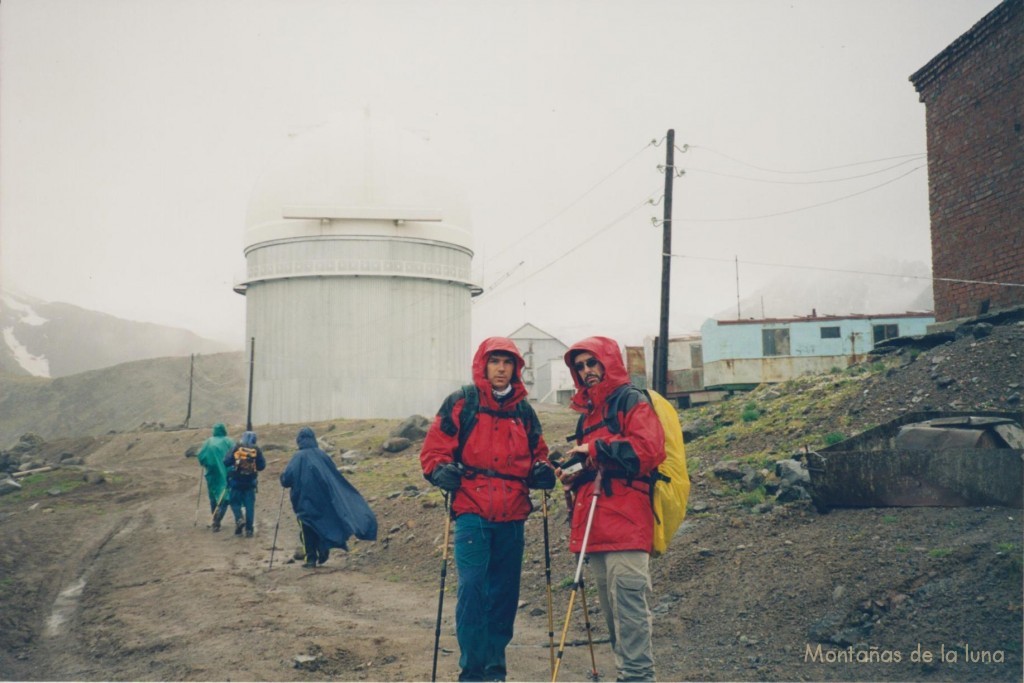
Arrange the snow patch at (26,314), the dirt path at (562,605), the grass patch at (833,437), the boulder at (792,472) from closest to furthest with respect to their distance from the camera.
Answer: the dirt path at (562,605) < the boulder at (792,472) < the grass patch at (833,437) < the snow patch at (26,314)

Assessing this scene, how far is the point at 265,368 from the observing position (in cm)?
3391

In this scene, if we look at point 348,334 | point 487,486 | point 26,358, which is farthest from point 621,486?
point 26,358

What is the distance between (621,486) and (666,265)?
12.8 m

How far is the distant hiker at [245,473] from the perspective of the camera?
1342cm

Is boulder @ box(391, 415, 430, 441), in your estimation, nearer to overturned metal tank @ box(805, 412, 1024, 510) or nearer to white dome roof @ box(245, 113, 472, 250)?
white dome roof @ box(245, 113, 472, 250)

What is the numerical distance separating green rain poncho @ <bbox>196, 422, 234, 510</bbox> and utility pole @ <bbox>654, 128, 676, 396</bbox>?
26.6 feet

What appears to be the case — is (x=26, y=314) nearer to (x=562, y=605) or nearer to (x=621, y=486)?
(x=562, y=605)

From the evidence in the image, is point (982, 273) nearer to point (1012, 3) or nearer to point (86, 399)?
point (1012, 3)

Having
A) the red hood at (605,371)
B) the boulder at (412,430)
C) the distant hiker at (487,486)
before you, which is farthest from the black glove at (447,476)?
the boulder at (412,430)

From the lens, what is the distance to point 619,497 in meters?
5.16

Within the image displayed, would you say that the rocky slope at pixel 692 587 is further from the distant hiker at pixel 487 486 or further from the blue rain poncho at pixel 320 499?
the distant hiker at pixel 487 486

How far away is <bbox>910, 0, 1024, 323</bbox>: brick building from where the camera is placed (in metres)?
13.5

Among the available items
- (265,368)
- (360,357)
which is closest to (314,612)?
(360,357)

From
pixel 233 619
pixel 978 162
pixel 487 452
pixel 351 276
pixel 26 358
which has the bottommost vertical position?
pixel 233 619
